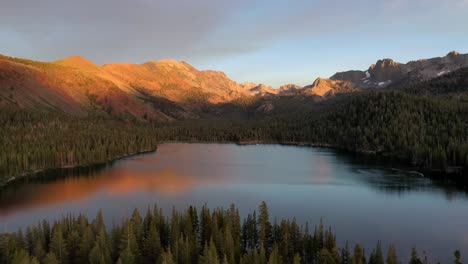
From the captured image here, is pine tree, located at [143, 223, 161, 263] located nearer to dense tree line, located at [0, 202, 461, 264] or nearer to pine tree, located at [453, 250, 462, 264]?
dense tree line, located at [0, 202, 461, 264]

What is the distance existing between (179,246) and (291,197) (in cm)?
5517

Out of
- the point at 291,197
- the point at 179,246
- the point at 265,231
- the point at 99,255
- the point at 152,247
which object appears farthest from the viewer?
the point at 291,197

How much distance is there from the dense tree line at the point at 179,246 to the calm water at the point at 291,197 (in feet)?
34.8

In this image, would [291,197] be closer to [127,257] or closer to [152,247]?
[152,247]

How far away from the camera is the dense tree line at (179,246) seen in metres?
54.8

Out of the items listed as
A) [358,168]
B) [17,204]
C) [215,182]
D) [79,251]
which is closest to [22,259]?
[79,251]

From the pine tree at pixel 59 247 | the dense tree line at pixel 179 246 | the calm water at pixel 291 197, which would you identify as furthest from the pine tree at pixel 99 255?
the calm water at pixel 291 197

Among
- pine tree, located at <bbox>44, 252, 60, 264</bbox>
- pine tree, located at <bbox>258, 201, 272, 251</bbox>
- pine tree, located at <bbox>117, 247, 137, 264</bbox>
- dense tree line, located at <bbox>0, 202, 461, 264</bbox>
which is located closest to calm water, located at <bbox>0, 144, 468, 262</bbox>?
dense tree line, located at <bbox>0, 202, 461, 264</bbox>

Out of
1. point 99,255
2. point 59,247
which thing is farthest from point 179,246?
point 59,247

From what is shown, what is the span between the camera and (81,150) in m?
172

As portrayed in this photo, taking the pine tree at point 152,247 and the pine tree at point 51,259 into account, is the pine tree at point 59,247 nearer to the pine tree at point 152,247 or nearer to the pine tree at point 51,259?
the pine tree at point 51,259

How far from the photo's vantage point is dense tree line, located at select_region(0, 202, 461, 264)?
180 ft

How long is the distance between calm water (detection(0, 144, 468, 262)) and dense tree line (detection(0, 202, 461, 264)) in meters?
10.6

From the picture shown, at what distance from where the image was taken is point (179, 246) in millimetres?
58719
